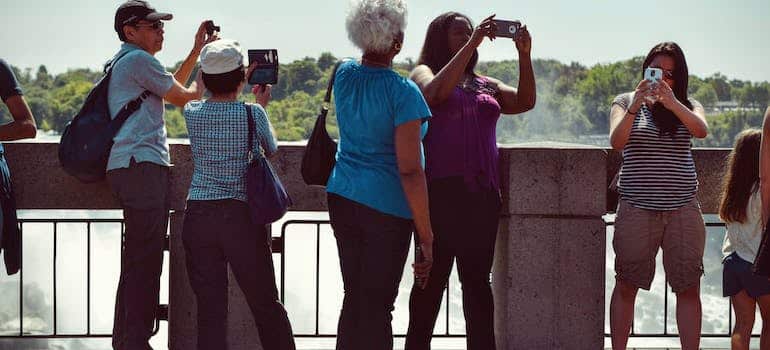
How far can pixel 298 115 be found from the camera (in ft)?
403

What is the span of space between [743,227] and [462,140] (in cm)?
166

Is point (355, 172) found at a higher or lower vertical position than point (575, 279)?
higher

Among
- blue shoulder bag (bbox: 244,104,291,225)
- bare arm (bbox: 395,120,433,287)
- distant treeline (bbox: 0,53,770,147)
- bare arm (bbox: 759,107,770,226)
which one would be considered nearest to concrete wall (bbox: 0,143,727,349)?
blue shoulder bag (bbox: 244,104,291,225)

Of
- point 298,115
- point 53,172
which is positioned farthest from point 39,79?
point 53,172

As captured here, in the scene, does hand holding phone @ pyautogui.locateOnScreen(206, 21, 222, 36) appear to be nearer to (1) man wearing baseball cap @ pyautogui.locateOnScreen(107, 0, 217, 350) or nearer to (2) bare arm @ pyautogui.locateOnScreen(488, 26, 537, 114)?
(1) man wearing baseball cap @ pyautogui.locateOnScreen(107, 0, 217, 350)

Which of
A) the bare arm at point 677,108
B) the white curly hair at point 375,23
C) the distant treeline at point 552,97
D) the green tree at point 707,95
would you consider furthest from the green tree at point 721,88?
the white curly hair at point 375,23

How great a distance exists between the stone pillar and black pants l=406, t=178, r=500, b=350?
104 cm

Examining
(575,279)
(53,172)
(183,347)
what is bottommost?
(183,347)

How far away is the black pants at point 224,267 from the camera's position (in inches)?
169

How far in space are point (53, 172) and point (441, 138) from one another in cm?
239

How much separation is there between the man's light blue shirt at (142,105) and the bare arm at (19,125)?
439 mm

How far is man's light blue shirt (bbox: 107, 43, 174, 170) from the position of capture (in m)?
4.79

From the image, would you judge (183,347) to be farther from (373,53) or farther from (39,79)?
(39,79)

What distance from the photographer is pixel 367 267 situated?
3.83 meters
